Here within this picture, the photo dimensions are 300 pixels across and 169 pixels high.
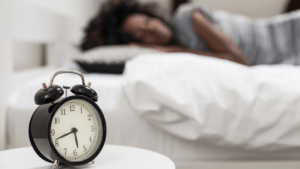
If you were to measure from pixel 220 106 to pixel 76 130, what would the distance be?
1.35ft

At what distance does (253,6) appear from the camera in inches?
94.3

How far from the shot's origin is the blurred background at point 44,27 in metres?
0.80

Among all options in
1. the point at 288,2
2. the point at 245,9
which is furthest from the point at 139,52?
the point at 288,2

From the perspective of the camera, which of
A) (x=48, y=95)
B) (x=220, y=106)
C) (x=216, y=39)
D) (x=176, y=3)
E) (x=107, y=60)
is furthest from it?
(x=176, y=3)

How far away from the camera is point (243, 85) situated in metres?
0.80

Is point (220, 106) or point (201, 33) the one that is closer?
point (220, 106)

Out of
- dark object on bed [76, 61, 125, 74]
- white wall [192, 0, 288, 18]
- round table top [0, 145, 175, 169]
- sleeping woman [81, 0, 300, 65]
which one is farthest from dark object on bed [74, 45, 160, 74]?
white wall [192, 0, 288, 18]

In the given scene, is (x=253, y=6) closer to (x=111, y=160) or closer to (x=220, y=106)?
(x=220, y=106)

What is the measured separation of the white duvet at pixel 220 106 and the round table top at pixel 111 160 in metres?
0.21

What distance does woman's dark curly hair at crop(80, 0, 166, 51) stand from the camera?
1.70 m

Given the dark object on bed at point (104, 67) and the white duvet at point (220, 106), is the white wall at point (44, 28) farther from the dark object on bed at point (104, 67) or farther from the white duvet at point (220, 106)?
the white duvet at point (220, 106)

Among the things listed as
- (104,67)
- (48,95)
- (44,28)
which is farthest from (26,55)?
(48,95)

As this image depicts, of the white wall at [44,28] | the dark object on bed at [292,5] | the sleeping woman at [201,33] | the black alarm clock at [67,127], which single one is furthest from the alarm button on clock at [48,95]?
the dark object on bed at [292,5]

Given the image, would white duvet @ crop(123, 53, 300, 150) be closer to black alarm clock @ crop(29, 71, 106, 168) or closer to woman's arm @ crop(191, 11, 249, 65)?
black alarm clock @ crop(29, 71, 106, 168)
